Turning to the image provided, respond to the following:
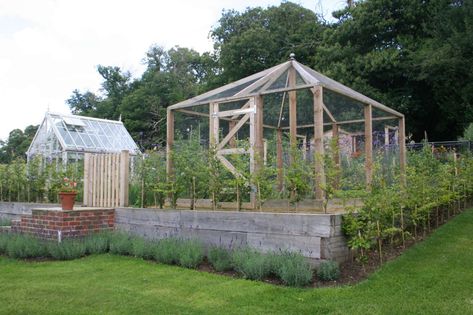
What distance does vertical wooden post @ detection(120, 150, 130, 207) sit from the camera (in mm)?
8488

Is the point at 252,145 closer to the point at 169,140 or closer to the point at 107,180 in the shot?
the point at 169,140

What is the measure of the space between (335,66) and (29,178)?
1420cm

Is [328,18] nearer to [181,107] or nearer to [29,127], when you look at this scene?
[181,107]

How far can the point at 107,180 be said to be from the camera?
8.88 meters

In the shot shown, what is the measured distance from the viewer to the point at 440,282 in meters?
4.74

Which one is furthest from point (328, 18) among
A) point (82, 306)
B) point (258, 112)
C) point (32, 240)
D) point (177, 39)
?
point (82, 306)

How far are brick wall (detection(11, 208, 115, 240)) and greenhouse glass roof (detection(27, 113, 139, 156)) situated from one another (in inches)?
471

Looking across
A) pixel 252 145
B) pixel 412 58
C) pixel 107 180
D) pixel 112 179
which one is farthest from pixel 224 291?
pixel 412 58

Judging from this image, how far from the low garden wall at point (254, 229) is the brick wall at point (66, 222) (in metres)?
0.57

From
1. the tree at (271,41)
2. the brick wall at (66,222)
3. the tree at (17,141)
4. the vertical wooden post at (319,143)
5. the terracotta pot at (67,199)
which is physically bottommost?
the brick wall at (66,222)

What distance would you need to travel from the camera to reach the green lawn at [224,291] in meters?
4.17

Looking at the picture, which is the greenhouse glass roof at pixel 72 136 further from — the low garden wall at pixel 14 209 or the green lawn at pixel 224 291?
the green lawn at pixel 224 291

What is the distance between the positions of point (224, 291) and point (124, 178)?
14.4 ft

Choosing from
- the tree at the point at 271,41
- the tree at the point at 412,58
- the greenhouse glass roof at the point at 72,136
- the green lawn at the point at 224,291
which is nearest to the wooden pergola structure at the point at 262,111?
the green lawn at the point at 224,291
